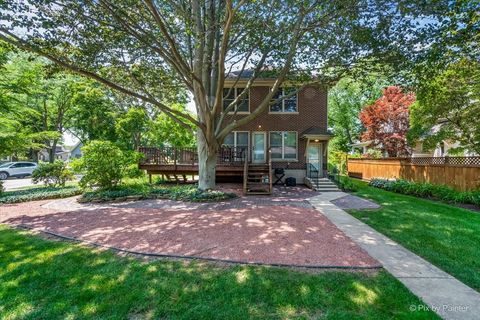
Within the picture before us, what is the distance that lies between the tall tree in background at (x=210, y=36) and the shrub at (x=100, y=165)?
9.96ft

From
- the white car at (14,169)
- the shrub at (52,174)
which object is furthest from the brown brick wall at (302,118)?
the white car at (14,169)

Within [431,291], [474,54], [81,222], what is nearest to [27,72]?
[81,222]

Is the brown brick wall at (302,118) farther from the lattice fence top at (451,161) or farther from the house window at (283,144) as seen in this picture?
the lattice fence top at (451,161)

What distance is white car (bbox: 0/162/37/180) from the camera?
21094mm

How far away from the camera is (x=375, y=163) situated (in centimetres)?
1698

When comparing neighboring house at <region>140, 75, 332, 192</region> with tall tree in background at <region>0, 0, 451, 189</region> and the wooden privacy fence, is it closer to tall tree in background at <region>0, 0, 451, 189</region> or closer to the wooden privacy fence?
tall tree in background at <region>0, 0, 451, 189</region>

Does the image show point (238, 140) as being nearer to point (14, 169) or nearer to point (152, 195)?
point (152, 195)

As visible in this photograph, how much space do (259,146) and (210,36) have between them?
23.2 ft

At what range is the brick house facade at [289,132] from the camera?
47.3 feet

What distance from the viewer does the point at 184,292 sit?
2979 mm

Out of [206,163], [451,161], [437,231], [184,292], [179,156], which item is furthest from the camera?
[179,156]

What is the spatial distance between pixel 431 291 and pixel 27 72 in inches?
628

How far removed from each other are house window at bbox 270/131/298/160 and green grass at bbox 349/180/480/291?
6.41 metres

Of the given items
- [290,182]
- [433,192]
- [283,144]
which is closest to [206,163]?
[290,182]
